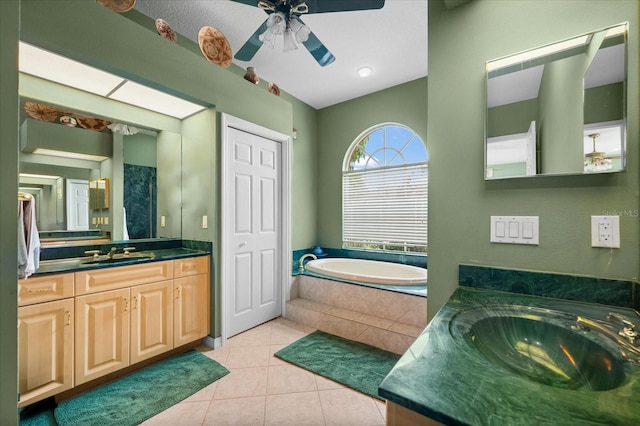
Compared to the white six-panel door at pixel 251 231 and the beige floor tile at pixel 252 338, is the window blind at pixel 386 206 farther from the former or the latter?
the beige floor tile at pixel 252 338

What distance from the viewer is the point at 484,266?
1258mm

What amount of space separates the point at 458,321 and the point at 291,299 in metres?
2.66

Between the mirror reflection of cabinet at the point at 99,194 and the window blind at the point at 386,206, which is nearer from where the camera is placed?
the mirror reflection of cabinet at the point at 99,194

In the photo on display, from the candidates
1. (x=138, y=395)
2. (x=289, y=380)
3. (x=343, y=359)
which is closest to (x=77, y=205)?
(x=138, y=395)

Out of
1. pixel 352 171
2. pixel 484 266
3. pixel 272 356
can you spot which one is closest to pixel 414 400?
pixel 484 266

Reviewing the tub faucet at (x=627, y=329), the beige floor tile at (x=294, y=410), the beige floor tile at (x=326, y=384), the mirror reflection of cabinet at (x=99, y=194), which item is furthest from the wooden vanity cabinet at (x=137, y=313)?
the tub faucet at (x=627, y=329)

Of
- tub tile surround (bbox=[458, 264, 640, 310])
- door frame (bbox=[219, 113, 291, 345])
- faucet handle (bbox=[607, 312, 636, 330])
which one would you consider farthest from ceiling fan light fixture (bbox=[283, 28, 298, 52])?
faucet handle (bbox=[607, 312, 636, 330])

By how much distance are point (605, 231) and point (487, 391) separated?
3.18 ft

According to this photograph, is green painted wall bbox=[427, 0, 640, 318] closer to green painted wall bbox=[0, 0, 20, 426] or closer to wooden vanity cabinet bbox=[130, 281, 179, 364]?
green painted wall bbox=[0, 0, 20, 426]

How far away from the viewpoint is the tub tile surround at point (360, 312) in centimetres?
247

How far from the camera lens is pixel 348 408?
5.69 ft

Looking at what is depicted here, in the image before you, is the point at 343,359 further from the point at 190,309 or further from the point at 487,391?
the point at 487,391

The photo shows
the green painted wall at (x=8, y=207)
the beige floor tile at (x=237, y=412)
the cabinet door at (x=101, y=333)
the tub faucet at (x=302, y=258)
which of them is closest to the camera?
the green painted wall at (x=8, y=207)

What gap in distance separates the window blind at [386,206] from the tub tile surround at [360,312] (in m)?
1.08
